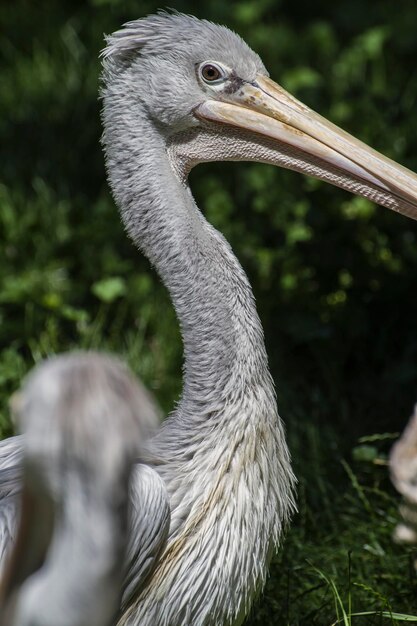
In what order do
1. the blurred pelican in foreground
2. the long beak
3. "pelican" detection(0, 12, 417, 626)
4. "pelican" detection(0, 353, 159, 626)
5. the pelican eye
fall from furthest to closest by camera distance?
the pelican eye → the long beak → "pelican" detection(0, 12, 417, 626) → the blurred pelican in foreground → "pelican" detection(0, 353, 159, 626)

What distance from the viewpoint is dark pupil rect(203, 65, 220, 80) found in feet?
11.0

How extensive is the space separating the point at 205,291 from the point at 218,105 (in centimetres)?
56

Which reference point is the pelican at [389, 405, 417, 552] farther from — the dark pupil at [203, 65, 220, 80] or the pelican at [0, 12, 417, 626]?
the dark pupil at [203, 65, 220, 80]

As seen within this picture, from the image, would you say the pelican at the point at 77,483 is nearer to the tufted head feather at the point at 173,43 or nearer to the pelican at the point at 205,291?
the pelican at the point at 205,291

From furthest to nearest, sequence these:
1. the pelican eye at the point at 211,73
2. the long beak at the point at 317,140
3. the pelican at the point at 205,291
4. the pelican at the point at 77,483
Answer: the pelican eye at the point at 211,73, the long beak at the point at 317,140, the pelican at the point at 205,291, the pelican at the point at 77,483

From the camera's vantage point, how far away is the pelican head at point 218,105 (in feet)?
10.8

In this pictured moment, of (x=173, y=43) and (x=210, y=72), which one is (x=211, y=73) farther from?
(x=173, y=43)

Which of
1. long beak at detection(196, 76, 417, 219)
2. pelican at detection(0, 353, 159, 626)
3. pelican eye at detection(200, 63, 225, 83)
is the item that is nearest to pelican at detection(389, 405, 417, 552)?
pelican at detection(0, 353, 159, 626)

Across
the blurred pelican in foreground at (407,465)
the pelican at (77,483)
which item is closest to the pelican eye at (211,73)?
the blurred pelican in foreground at (407,465)

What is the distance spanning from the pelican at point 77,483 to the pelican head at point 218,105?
1.74 m

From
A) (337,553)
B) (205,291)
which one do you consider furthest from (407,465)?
(337,553)

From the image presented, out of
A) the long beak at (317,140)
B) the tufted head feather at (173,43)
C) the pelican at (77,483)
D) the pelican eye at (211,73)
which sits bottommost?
A: the pelican at (77,483)

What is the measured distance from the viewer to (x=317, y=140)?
3.31 meters

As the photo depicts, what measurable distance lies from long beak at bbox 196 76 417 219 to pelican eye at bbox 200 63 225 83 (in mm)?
58
